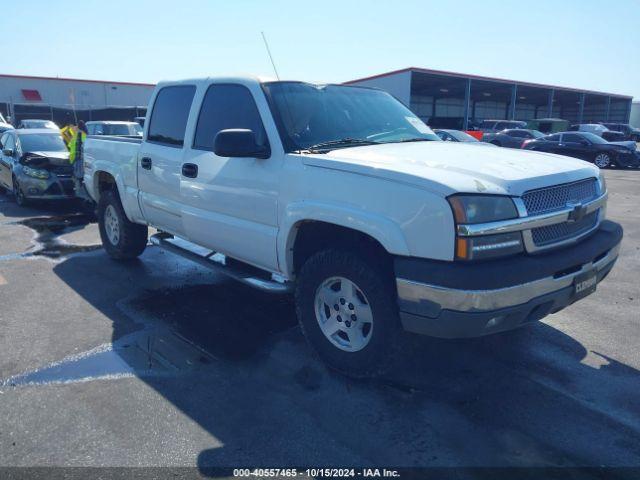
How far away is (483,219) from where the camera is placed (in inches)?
115

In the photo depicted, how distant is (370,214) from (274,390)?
4.43ft

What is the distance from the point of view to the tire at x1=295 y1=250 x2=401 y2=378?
329cm

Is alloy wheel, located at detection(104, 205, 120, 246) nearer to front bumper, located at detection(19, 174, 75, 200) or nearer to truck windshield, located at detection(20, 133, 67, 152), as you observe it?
front bumper, located at detection(19, 174, 75, 200)

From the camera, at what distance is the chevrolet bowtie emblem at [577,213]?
3.33 metres

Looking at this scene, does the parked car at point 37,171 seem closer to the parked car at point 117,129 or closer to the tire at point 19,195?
the tire at point 19,195

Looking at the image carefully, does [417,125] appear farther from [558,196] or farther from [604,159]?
[604,159]

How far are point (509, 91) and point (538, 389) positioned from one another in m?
49.1

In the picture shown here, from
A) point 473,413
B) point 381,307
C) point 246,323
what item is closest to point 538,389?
point 473,413

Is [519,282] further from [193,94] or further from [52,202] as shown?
[52,202]

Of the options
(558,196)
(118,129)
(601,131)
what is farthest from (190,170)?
(601,131)

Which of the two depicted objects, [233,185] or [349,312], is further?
[233,185]

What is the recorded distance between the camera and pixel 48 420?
125 inches

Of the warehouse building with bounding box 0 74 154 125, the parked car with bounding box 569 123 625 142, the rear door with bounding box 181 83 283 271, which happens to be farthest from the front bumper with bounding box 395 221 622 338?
the warehouse building with bounding box 0 74 154 125

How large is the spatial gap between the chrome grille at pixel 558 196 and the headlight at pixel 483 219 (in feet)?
0.60
